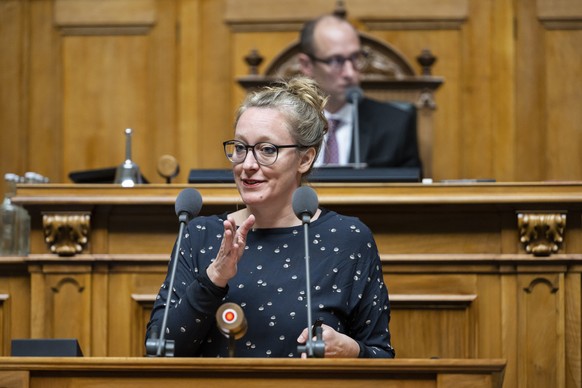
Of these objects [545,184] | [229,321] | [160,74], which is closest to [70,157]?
[160,74]

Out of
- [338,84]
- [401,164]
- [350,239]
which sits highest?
[338,84]

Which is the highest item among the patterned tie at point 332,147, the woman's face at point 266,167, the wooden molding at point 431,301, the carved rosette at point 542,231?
the patterned tie at point 332,147

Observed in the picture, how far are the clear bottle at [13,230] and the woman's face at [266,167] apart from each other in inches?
50.3

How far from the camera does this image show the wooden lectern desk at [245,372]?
2459mm

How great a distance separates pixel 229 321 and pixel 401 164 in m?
2.43

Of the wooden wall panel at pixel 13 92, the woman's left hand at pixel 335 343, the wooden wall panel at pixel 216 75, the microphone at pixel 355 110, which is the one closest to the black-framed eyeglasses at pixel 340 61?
the microphone at pixel 355 110

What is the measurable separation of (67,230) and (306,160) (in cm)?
100

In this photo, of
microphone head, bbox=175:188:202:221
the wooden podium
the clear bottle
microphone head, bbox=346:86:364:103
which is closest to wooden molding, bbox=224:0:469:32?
microphone head, bbox=346:86:364:103

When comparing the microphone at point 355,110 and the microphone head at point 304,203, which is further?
the microphone at point 355,110

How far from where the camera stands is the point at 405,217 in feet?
12.5

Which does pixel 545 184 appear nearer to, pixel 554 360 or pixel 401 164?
pixel 554 360

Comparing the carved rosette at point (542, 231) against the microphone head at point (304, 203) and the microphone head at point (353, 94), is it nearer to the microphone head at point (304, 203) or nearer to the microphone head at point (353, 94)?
the microphone head at point (304, 203)

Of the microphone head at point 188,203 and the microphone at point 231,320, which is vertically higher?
the microphone head at point 188,203

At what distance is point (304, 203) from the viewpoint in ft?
9.52
